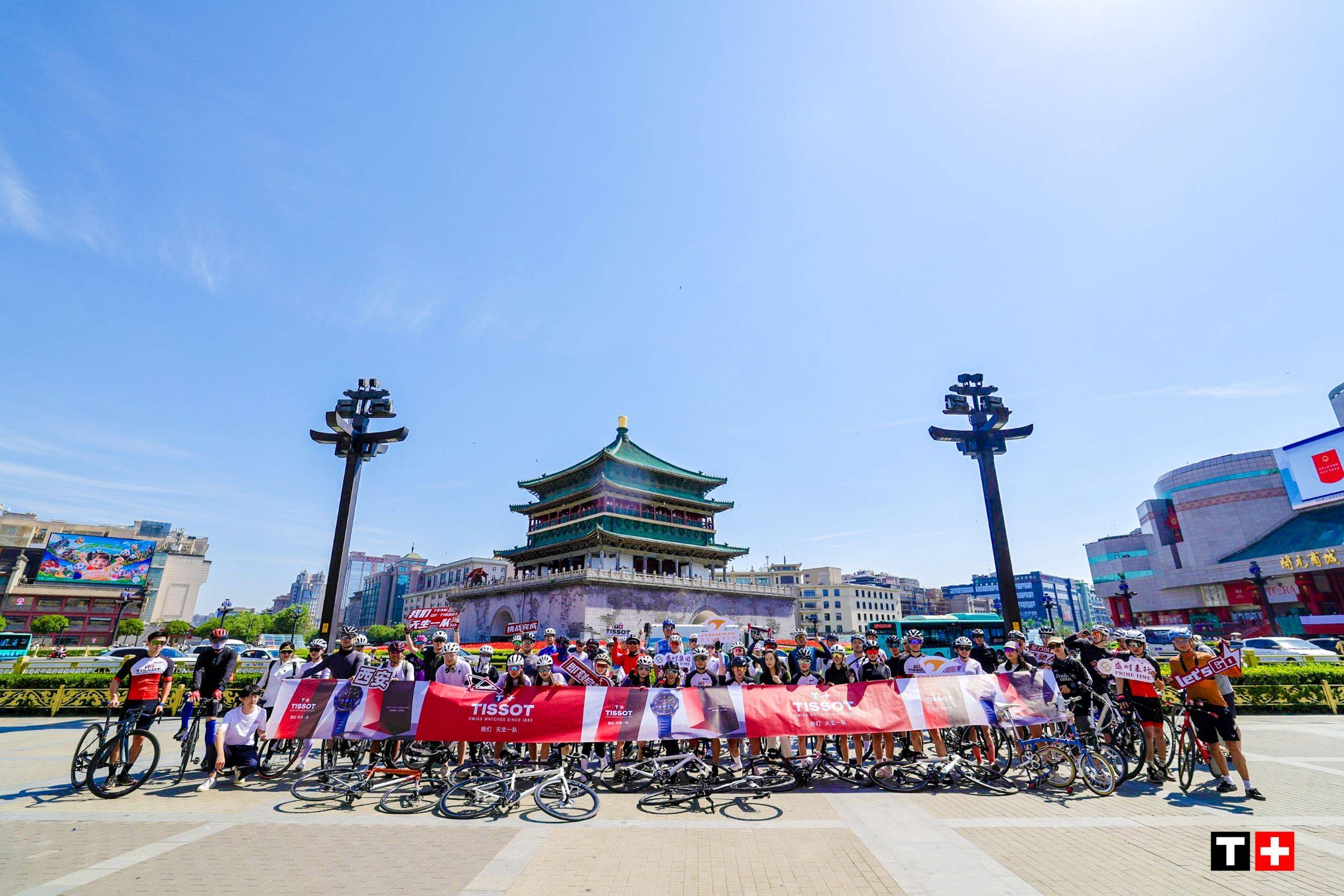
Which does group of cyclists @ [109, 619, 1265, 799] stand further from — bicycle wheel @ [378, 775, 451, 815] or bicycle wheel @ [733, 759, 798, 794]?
bicycle wheel @ [378, 775, 451, 815]

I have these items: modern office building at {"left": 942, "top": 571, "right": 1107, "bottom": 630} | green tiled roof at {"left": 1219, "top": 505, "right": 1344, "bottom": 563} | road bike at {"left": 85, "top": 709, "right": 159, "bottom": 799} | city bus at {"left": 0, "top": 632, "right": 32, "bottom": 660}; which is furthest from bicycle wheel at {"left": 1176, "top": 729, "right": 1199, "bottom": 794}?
modern office building at {"left": 942, "top": 571, "right": 1107, "bottom": 630}

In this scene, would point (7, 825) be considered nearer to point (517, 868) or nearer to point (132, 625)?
point (517, 868)

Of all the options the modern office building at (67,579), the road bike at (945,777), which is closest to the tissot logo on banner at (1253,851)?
the road bike at (945,777)

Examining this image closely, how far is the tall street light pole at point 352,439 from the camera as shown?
1688 cm

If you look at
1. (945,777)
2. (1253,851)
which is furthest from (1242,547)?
(1253,851)

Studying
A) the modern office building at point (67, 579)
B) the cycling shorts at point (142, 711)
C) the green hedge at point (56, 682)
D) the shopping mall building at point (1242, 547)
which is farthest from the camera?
the modern office building at point (67, 579)

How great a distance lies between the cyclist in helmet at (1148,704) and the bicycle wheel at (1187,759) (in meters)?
0.23

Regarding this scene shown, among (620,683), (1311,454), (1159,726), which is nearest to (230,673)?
(620,683)

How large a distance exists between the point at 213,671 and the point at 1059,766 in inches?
485

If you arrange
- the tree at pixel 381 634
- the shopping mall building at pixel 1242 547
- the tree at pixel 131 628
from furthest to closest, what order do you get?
the tree at pixel 381 634
the tree at pixel 131 628
the shopping mall building at pixel 1242 547

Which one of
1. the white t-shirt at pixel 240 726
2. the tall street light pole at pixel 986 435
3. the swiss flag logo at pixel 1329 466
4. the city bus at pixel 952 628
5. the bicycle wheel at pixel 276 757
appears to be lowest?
the bicycle wheel at pixel 276 757

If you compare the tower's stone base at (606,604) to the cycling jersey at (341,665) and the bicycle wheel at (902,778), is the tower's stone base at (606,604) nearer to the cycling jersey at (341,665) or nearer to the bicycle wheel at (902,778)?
the cycling jersey at (341,665)

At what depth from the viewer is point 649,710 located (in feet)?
28.9

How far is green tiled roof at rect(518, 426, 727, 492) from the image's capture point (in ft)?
154
